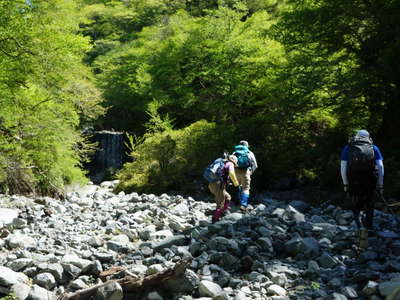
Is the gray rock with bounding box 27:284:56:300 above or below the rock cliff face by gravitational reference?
above

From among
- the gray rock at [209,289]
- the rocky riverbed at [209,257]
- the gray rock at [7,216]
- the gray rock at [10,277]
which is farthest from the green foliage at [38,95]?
the gray rock at [209,289]

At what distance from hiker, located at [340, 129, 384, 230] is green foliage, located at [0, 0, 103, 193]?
711 cm

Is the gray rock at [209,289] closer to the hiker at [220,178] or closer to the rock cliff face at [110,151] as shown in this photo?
the hiker at [220,178]

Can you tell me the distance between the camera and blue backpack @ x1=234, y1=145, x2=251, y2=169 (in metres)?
9.78

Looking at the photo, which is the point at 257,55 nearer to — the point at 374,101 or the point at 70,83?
the point at 374,101

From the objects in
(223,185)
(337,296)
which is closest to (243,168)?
(223,185)

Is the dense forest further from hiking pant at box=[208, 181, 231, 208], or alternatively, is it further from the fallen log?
the fallen log

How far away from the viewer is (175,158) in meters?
16.7

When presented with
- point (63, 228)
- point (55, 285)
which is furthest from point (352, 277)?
point (63, 228)

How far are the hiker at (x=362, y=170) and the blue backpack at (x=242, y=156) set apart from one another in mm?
3692

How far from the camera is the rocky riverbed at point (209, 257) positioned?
508 centimetres

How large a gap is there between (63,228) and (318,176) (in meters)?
8.47

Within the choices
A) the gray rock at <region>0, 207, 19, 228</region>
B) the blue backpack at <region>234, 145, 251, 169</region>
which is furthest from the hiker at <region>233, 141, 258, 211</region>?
the gray rock at <region>0, 207, 19, 228</region>

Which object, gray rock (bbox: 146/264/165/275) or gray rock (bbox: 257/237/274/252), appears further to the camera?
gray rock (bbox: 257/237/274/252)
